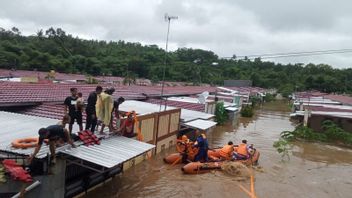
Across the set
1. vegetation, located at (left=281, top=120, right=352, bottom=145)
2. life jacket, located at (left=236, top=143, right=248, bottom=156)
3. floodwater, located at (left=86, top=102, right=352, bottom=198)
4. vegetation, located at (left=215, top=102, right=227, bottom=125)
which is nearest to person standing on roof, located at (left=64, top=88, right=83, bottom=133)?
floodwater, located at (left=86, top=102, right=352, bottom=198)

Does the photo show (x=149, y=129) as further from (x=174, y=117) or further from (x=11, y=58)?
(x=11, y=58)

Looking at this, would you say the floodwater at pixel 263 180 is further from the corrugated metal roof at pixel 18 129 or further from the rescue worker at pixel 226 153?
the corrugated metal roof at pixel 18 129

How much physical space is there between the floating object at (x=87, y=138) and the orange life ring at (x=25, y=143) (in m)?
1.37

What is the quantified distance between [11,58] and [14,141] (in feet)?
130

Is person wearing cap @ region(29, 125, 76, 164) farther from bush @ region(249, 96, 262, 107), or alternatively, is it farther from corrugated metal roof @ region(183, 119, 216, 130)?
bush @ region(249, 96, 262, 107)

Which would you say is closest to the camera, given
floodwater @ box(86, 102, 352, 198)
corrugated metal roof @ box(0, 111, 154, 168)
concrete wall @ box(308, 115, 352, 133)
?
corrugated metal roof @ box(0, 111, 154, 168)

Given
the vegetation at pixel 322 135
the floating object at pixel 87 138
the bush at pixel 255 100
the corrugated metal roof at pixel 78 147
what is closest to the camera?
the corrugated metal roof at pixel 78 147

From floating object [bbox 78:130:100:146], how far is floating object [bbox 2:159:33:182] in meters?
2.14

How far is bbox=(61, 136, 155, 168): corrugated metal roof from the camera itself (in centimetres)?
946

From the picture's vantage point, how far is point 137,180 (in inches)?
579

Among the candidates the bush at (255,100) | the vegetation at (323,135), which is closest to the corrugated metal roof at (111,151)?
the vegetation at (323,135)

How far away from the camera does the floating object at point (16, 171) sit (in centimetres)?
816

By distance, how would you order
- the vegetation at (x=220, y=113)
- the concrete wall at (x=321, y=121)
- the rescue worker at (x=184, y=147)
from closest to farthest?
1. the rescue worker at (x=184, y=147)
2. the concrete wall at (x=321, y=121)
3. the vegetation at (x=220, y=113)

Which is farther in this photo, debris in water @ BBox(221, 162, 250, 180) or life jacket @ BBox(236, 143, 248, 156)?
life jacket @ BBox(236, 143, 248, 156)
